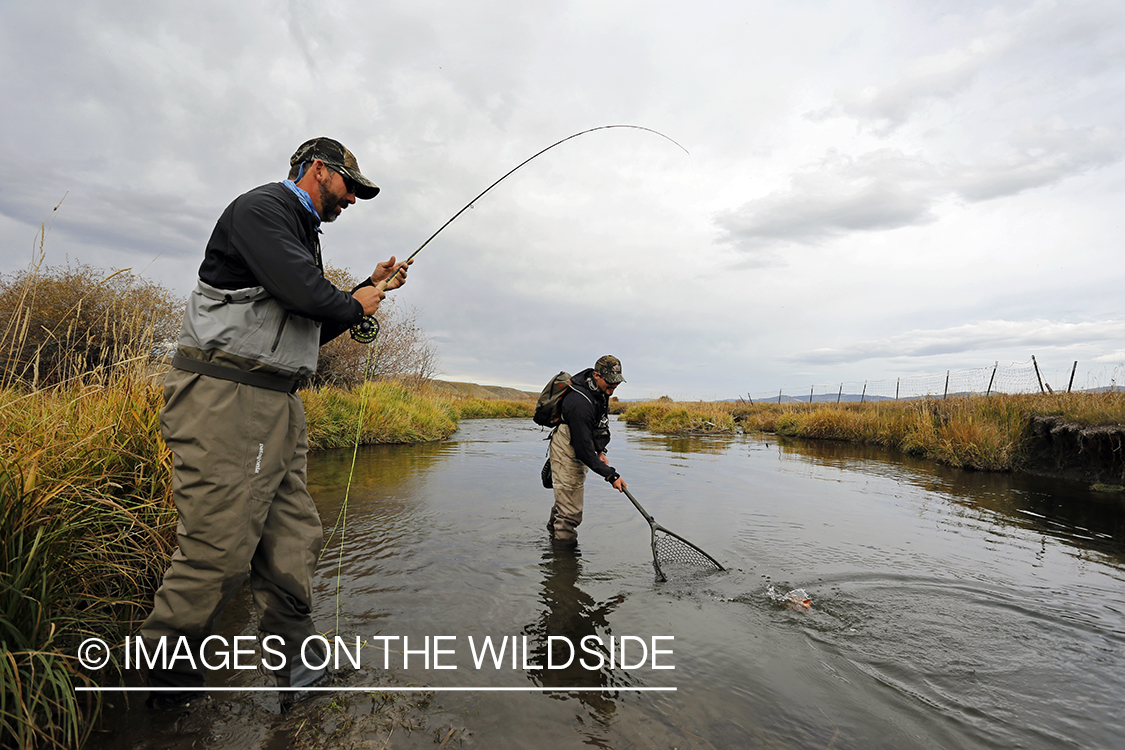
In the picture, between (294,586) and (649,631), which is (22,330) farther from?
(649,631)

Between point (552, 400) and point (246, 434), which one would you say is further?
point (552, 400)

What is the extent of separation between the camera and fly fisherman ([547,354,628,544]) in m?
5.93

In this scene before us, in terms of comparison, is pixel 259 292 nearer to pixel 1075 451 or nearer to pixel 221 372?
pixel 221 372

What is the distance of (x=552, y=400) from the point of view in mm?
6352

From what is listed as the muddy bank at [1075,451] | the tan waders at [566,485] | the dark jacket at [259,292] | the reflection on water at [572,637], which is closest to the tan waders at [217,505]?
the dark jacket at [259,292]

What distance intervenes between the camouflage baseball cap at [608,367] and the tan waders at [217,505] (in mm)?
3984

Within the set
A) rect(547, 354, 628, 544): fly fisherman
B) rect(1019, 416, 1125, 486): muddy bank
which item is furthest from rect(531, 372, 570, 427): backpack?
rect(1019, 416, 1125, 486): muddy bank

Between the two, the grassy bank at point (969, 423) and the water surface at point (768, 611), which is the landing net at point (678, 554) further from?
the grassy bank at point (969, 423)

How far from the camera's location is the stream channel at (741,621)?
299 centimetres

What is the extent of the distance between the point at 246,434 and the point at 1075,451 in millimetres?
16728

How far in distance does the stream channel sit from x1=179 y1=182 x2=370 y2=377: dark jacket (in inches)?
72.1

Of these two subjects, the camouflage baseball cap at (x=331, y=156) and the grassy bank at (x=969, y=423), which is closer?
the camouflage baseball cap at (x=331, y=156)

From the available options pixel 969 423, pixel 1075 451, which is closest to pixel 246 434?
pixel 1075 451

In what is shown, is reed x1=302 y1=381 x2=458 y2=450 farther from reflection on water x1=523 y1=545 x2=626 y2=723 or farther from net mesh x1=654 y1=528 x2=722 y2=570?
net mesh x1=654 y1=528 x2=722 y2=570
